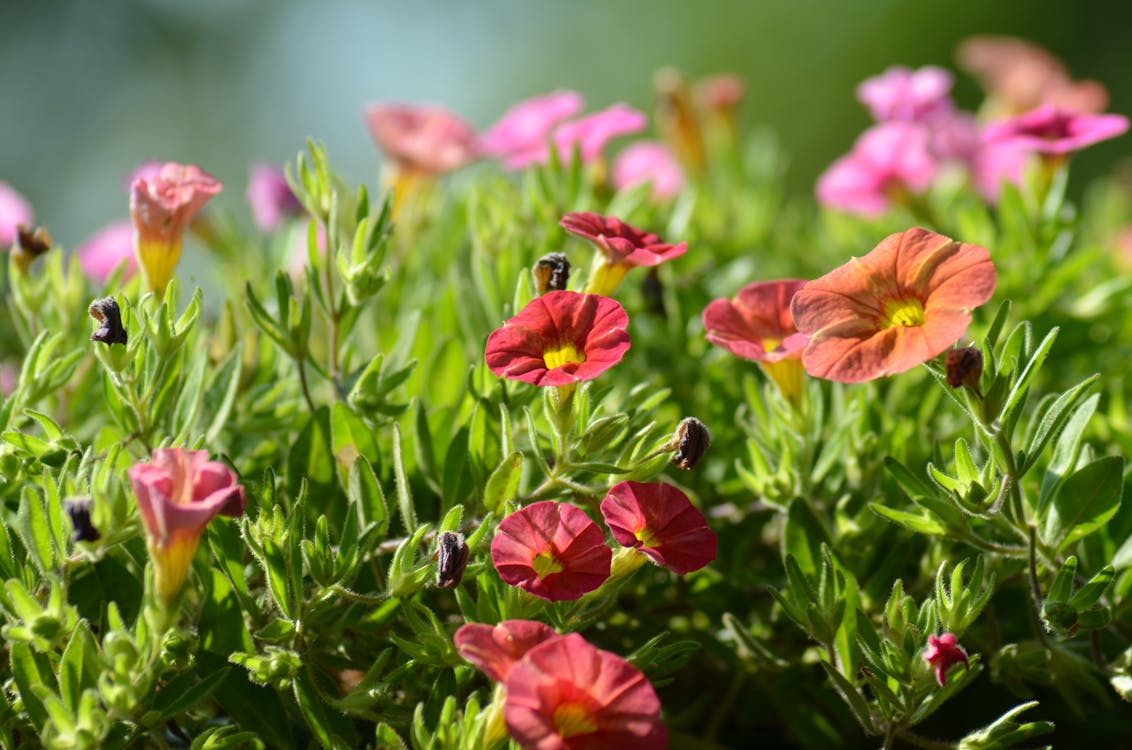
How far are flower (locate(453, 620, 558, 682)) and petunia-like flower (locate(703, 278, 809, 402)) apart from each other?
0.96ft

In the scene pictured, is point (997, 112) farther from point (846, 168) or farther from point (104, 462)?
point (104, 462)

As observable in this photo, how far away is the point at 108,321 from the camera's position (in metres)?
0.77

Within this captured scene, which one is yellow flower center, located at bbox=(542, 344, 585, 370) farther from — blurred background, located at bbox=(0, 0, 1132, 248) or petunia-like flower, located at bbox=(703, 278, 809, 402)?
blurred background, located at bbox=(0, 0, 1132, 248)

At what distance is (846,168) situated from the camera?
148 centimetres

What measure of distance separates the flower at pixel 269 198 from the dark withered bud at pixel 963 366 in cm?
110

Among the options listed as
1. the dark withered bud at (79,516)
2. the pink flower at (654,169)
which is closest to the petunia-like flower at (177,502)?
the dark withered bud at (79,516)

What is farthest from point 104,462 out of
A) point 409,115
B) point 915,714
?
point 409,115

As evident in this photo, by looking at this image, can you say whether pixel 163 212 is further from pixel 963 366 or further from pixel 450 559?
pixel 963 366

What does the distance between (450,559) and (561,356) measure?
0.51ft

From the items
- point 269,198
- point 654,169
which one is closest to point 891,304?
point 654,169

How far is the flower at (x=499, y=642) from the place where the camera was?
0.66 metres

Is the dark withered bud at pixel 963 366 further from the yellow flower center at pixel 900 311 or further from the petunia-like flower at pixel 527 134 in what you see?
the petunia-like flower at pixel 527 134

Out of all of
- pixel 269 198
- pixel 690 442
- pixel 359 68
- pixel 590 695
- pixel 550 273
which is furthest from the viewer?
pixel 359 68

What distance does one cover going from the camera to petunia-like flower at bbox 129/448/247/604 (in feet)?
2.12
